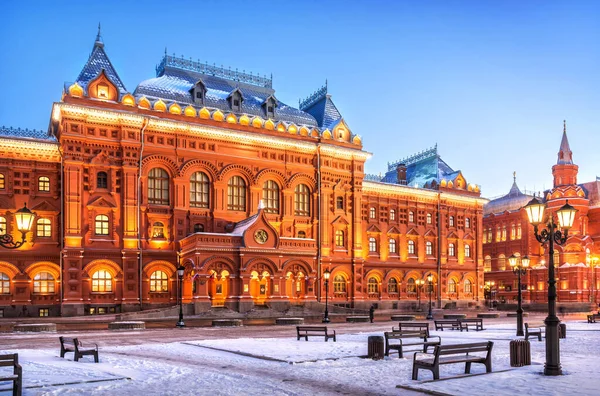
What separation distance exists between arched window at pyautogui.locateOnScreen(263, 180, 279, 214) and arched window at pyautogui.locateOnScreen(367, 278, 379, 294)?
1257 cm

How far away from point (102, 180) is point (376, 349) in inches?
1255

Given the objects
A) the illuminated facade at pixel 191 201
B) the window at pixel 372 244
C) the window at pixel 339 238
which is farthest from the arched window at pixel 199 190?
the window at pixel 372 244

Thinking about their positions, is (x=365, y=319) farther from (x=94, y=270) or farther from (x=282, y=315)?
(x=94, y=270)

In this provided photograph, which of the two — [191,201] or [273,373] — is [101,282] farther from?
[273,373]

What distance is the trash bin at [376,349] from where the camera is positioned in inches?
715

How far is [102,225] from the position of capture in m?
44.8

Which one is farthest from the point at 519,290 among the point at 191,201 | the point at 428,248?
the point at 428,248

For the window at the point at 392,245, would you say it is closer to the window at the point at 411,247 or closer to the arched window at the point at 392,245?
the arched window at the point at 392,245

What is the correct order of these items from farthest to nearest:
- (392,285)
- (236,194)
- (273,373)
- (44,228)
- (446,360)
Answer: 1. (392,285)
2. (236,194)
3. (44,228)
4. (273,373)
5. (446,360)

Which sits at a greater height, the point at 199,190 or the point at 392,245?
the point at 199,190

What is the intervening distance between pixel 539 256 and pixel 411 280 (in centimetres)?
2385

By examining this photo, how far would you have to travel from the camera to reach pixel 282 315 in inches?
1775

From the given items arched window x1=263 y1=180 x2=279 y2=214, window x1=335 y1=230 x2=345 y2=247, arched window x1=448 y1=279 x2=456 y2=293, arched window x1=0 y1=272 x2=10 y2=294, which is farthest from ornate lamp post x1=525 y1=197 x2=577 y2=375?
arched window x1=448 y1=279 x2=456 y2=293

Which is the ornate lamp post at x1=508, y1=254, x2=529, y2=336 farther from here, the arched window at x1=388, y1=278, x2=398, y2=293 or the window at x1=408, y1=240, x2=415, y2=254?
the window at x1=408, y1=240, x2=415, y2=254
